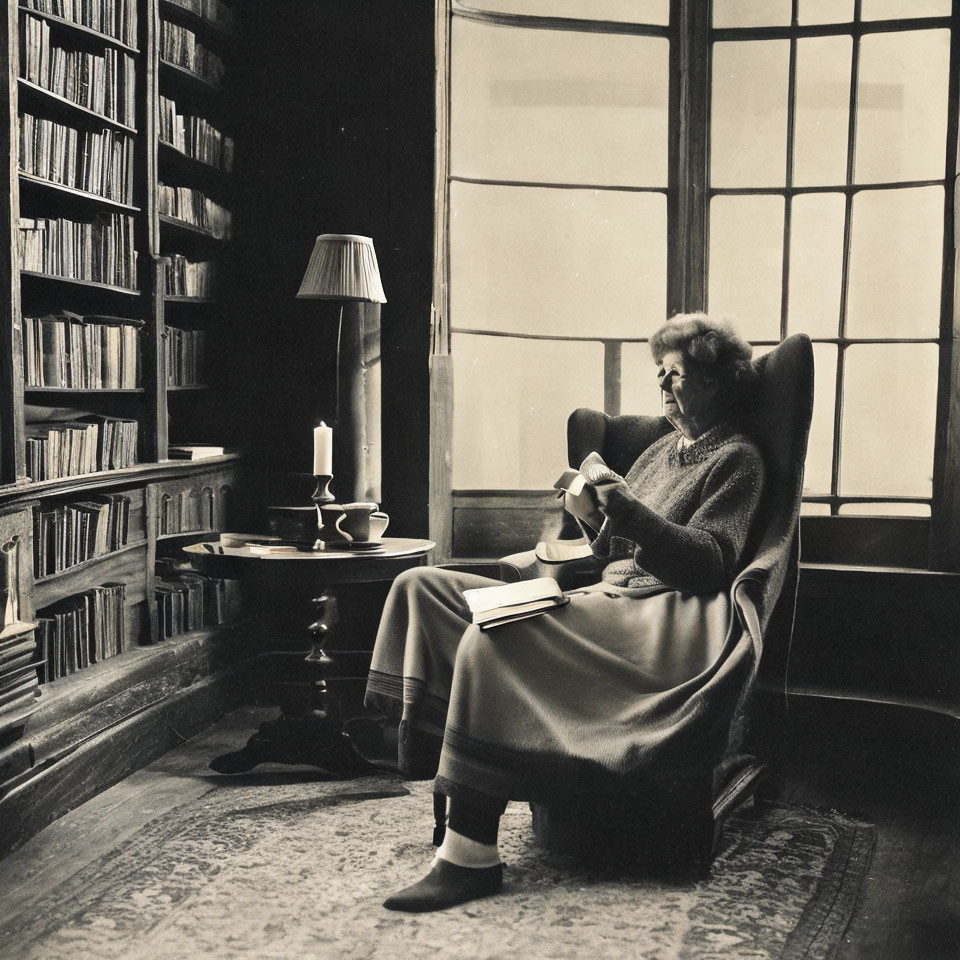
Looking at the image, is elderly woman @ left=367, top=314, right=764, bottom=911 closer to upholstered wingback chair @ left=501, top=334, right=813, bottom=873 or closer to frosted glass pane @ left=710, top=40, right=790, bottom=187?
upholstered wingback chair @ left=501, top=334, right=813, bottom=873

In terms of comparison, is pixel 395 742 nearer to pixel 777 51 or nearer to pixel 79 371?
pixel 79 371

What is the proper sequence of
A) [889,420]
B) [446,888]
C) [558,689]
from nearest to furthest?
[446,888], [558,689], [889,420]

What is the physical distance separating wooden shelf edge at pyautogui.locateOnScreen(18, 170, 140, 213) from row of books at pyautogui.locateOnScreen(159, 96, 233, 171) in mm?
318

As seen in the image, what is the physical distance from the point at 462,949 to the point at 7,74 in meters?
2.23

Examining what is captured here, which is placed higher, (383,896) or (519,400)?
(519,400)

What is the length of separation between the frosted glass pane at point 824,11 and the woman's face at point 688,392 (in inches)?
62.4

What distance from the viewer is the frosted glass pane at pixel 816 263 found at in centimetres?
357

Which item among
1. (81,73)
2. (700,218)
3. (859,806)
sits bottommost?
(859,806)

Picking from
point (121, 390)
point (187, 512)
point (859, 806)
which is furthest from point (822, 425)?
point (121, 390)

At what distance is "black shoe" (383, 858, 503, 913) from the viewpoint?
2.19 m

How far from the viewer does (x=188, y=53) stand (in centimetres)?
357

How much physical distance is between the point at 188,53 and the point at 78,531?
1.68 meters

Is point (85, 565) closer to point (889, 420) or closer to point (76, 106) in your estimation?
point (76, 106)

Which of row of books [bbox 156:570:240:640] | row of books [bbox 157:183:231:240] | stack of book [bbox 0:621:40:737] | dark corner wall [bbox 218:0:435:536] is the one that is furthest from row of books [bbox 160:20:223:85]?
stack of book [bbox 0:621:40:737]
